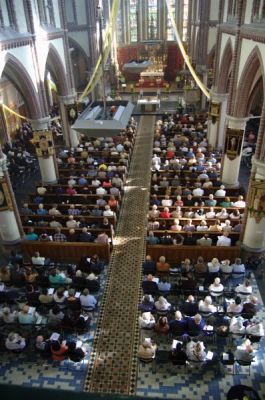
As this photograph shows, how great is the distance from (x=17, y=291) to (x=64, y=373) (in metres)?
3.34

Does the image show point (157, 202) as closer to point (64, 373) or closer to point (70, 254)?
point (70, 254)

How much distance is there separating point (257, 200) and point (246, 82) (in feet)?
18.2

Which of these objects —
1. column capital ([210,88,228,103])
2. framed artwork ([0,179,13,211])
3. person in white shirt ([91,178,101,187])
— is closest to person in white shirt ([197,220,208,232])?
person in white shirt ([91,178,101,187])

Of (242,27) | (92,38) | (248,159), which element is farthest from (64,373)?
(92,38)

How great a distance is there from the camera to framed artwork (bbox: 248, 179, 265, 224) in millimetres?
11188

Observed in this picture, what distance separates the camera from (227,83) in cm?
1909

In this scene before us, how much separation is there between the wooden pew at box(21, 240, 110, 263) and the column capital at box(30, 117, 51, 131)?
6.38m

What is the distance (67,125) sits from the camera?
2177 cm

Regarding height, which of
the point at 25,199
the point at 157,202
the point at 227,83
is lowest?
the point at 25,199

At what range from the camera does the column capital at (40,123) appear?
16438mm

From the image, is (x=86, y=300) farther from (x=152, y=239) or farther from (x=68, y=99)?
(x=68, y=99)

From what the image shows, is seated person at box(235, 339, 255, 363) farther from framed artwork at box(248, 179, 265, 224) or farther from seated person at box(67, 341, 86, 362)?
framed artwork at box(248, 179, 265, 224)

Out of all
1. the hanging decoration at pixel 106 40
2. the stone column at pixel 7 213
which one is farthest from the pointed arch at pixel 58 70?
the stone column at pixel 7 213

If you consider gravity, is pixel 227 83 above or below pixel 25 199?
above
